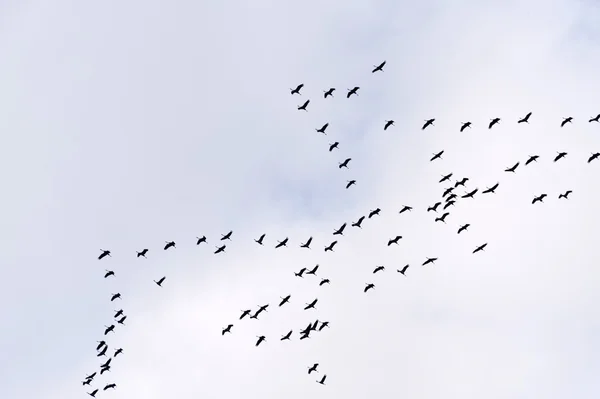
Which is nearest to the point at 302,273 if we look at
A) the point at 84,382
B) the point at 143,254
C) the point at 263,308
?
the point at 263,308

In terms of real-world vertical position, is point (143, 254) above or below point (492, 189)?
above

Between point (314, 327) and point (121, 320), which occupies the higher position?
point (121, 320)

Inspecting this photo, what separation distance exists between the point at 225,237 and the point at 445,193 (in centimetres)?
3290

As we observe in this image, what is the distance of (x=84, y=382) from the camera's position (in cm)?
19975

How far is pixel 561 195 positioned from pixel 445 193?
17.9m

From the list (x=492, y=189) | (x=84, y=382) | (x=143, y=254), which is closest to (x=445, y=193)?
(x=492, y=189)

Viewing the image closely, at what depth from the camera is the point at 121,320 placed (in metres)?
195

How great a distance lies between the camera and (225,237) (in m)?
193

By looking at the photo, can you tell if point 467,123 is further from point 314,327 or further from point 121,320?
point 121,320

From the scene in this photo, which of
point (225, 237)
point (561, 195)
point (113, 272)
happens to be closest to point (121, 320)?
point (113, 272)

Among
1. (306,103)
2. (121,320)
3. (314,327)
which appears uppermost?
(306,103)

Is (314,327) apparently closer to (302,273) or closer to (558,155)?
(302,273)

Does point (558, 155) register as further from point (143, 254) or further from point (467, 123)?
point (143, 254)

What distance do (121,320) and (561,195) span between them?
6802cm
